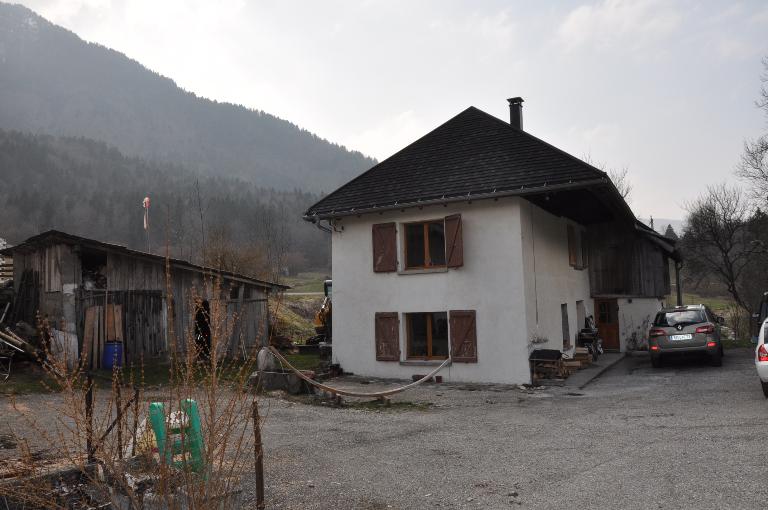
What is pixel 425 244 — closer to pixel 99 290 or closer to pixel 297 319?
pixel 99 290

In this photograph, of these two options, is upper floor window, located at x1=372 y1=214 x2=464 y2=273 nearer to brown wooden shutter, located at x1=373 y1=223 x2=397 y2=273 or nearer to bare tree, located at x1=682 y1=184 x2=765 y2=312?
brown wooden shutter, located at x1=373 y1=223 x2=397 y2=273

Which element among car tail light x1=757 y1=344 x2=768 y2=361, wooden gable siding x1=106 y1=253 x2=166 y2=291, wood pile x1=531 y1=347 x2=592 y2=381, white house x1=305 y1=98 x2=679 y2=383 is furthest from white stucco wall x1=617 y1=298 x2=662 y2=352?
wooden gable siding x1=106 y1=253 x2=166 y2=291

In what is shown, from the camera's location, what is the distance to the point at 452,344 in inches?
574

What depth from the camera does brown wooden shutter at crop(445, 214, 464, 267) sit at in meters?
14.5

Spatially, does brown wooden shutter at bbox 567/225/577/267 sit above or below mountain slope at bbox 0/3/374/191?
below

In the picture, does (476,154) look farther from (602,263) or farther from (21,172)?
(21,172)

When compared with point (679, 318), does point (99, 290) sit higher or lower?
higher

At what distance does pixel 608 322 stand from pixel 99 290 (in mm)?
17129

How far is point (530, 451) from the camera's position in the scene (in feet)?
25.1

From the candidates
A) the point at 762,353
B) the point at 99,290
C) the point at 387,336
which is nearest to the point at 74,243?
the point at 99,290

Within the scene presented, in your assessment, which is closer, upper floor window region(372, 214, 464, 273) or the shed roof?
upper floor window region(372, 214, 464, 273)

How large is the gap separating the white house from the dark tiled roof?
4 centimetres

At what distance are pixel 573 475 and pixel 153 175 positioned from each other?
9154 centimetres

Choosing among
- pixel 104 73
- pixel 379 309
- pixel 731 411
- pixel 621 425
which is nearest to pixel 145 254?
pixel 379 309
